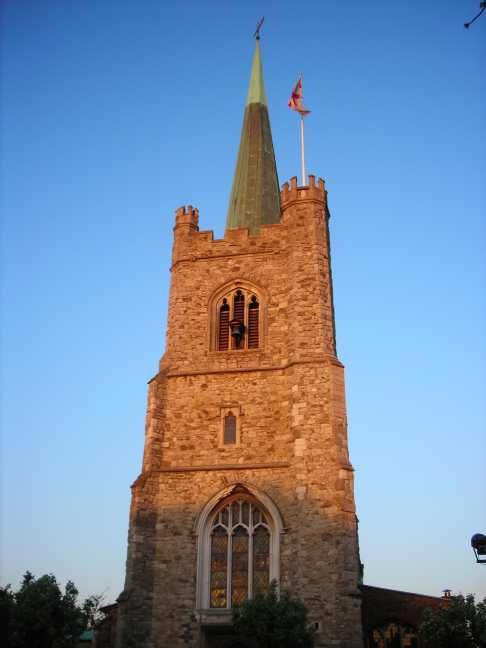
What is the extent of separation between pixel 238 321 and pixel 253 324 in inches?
23.4

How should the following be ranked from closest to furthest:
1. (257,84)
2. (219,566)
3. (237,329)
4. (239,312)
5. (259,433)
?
(219,566) < (259,433) < (237,329) < (239,312) < (257,84)

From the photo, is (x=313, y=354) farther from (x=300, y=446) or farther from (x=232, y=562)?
(x=232, y=562)

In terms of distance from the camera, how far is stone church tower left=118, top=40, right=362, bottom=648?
20547 mm

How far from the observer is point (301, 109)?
103ft

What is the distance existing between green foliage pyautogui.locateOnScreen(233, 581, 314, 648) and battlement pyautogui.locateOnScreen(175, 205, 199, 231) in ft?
48.0

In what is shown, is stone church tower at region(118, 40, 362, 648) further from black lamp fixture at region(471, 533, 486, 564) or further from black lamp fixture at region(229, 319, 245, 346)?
black lamp fixture at region(471, 533, 486, 564)

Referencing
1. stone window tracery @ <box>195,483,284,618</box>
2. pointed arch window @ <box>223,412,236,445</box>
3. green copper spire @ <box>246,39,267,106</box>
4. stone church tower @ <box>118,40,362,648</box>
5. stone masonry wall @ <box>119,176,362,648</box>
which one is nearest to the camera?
stone masonry wall @ <box>119,176,362,648</box>

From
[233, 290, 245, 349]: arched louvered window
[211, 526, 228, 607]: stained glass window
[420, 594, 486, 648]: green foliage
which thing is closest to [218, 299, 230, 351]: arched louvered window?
[233, 290, 245, 349]: arched louvered window

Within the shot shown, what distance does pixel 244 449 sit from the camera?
22922 millimetres

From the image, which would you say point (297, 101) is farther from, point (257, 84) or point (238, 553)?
point (238, 553)

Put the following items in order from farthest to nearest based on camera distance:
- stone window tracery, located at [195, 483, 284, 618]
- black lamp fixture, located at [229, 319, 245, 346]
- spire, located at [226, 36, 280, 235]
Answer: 1. spire, located at [226, 36, 280, 235]
2. black lamp fixture, located at [229, 319, 245, 346]
3. stone window tracery, located at [195, 483, 284, 618]

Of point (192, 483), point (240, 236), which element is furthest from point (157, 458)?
point (240, 236)

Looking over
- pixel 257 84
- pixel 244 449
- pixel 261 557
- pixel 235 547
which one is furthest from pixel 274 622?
pixel 257 84

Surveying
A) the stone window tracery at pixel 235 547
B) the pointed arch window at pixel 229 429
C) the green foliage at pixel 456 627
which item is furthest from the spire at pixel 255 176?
the green foliage at pixel 456 627
